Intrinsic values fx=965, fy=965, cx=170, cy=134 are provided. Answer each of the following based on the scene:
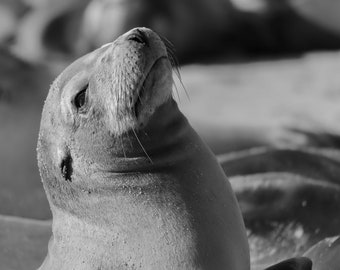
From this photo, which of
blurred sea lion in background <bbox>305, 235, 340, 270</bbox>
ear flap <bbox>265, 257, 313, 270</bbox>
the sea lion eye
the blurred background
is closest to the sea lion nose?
the sea lion eye

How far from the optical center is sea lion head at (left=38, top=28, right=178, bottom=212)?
3.95 meters

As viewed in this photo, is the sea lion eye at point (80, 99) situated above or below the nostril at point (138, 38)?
below

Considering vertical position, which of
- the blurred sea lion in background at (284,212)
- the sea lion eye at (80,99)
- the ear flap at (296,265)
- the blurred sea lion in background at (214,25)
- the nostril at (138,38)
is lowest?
the blurred sea lion in background at (214,25)

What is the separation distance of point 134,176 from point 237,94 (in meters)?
6.71

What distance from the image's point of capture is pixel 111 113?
3951mm

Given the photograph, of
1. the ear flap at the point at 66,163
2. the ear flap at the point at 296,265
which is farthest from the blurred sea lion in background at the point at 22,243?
the ear flap at the point at 296,265

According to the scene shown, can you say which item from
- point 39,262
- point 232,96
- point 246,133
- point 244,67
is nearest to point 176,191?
point 39,262

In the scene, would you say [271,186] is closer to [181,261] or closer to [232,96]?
[181,261]

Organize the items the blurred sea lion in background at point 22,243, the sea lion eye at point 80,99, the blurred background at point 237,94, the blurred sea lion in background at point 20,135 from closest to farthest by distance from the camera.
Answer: the sea lion eye at point 80,99
the blurred sea lion in background at point 22,243
the blurred background at point 237,94
the blurred sea lion in background at point 20,135

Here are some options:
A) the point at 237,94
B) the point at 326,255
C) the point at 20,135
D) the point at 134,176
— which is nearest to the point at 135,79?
the point at 134,176

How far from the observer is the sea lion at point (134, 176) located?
393cm

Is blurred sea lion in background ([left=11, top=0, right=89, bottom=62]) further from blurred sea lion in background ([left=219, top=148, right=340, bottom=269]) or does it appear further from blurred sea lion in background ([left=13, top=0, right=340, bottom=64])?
blurred sea lion in background ([left=219, top=148, right=340, bottom=269])

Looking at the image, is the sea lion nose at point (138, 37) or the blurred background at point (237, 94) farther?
the blurred background at point (237, 94)

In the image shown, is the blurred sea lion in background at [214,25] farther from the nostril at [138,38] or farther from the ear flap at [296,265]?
the ear flap at [296,265]
